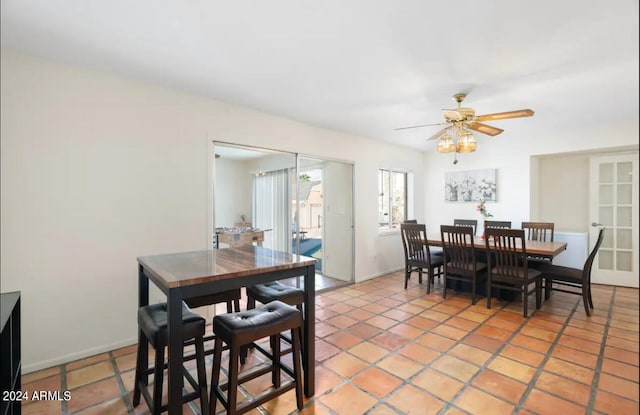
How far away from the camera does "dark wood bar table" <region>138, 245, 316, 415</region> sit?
150 cm

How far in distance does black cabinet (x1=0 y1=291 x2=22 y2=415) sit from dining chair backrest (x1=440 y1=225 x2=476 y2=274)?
12.1ft

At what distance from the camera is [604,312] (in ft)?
10.6

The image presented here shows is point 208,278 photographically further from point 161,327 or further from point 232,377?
point 232,377

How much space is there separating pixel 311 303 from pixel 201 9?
1.83m

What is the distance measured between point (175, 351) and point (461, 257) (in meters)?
3.27

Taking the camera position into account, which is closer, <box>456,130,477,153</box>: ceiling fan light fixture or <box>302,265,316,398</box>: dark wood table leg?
<box>302,265,316,398</box>: dark wood table leg

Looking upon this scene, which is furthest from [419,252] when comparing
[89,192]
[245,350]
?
[89,192]

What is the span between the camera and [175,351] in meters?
1.51

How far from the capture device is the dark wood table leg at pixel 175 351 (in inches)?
58.7

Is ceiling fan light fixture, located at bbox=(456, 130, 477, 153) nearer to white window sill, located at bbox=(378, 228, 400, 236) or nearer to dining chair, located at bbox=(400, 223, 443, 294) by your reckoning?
dining chair, located at bbox=(400, 223, 443, 294)

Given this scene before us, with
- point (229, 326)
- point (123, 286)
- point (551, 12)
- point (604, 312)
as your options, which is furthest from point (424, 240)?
point (123, 286)

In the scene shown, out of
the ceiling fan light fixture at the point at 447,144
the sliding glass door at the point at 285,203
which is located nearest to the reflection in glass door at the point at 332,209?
the sliding glass door at the point at 285,203

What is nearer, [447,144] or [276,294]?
[276,294]

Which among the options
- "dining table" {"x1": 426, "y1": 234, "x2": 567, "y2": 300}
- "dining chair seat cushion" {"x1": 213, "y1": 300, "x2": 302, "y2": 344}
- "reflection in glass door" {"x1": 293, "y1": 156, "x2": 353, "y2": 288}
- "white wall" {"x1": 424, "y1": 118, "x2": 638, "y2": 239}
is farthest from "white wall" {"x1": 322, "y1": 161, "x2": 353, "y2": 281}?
"dining chair seat cushion" {"x1": 213, "y1": 300, "x2": 302, "y2": 344}
